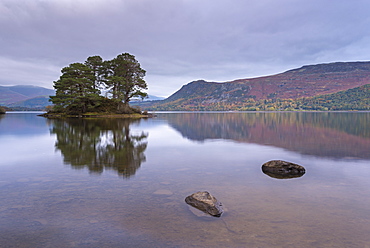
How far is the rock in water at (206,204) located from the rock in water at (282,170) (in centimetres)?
555

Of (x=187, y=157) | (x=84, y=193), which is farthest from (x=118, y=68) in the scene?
(x=84, y=193)

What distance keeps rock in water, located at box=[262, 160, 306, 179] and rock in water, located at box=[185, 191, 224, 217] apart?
555 centimetres

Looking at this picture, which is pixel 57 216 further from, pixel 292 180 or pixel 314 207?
pixel 292 180

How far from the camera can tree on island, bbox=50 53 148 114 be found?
74.2 metres

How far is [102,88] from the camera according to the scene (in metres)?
81.2

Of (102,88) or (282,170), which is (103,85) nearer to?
(102,88)

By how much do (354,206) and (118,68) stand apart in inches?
3128

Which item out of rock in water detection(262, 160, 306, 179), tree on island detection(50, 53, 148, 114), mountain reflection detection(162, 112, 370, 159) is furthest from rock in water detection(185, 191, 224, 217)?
tree on island detection(50, 53, 148, 114)

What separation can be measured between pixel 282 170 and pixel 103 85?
77965 millimetres

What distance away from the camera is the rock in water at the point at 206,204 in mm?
7691

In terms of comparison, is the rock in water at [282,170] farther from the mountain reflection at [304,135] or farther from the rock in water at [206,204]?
the mountain reflection at [304,135]

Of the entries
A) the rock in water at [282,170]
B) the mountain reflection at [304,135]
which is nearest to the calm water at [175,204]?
the rock in water at [282,170]

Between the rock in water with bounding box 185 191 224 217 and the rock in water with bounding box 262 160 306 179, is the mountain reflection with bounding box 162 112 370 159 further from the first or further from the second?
the rock in water with bounding box 185 191 224 217

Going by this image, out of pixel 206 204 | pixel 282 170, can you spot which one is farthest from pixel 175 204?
pixel 282 170
